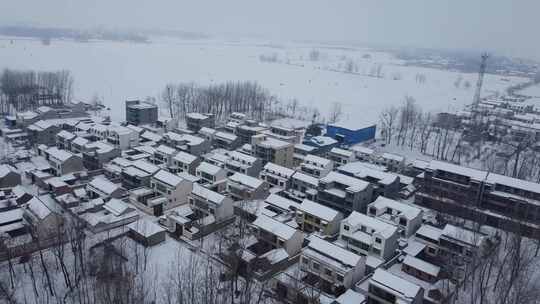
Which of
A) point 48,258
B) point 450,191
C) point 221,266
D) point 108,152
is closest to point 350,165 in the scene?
point 450,191

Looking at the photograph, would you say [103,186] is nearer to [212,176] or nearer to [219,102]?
[212,176]

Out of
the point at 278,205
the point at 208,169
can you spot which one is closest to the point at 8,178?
the point at 208,169

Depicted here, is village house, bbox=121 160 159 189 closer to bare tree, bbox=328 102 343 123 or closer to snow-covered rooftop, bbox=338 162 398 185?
snow-covered rooftop, bbox=338 162 398 185

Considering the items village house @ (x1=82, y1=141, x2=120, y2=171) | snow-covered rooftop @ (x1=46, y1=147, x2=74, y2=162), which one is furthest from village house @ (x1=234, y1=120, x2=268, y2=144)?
snow-covered rooftop @ (x1=46, y1=147, x2=74, y2=162)

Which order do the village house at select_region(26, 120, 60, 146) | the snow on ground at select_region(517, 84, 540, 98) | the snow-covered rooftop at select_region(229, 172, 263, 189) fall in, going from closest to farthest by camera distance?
the snow-covered rooftop at select_region(229, 172, 263, 189), the village house at select_region(26, 120, 60, 146), the snow on ground at select_region(517, 84, 540, 98)

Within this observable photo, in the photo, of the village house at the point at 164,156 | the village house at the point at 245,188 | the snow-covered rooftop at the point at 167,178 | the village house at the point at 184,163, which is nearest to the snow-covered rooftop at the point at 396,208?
the village house at the point at 245,188

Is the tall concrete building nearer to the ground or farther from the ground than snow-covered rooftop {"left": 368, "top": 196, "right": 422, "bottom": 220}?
farther from the ground

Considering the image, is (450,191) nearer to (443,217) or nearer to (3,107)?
(443,217)
